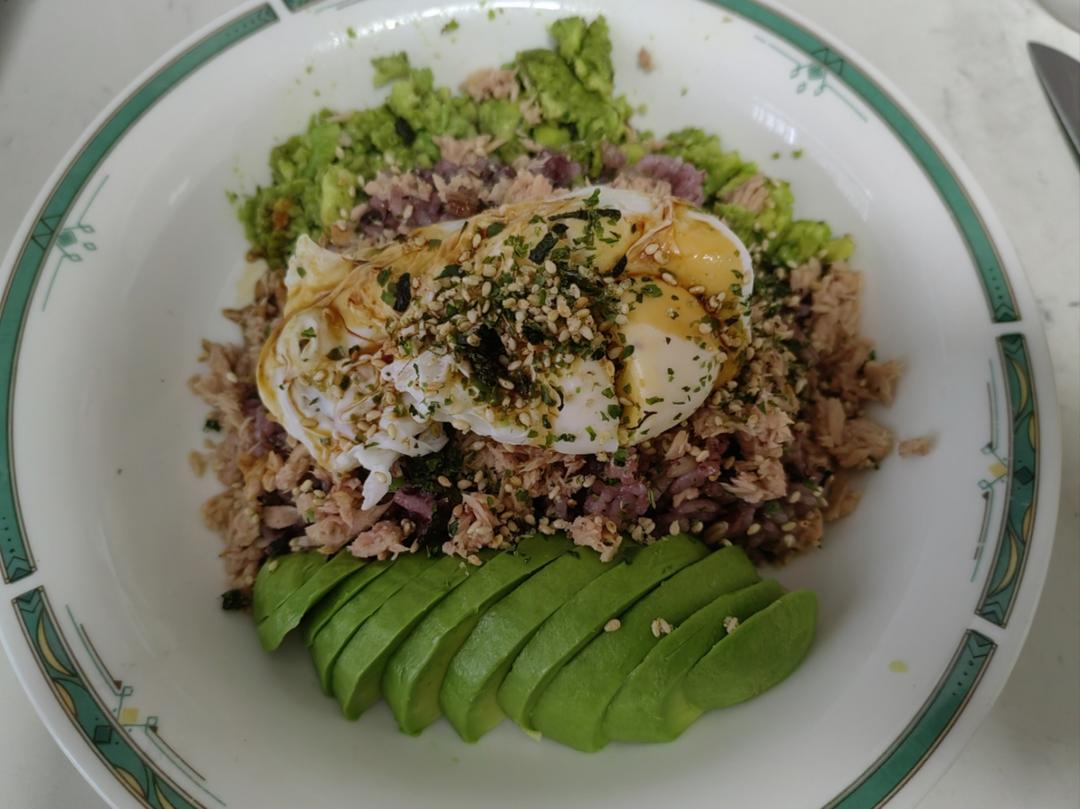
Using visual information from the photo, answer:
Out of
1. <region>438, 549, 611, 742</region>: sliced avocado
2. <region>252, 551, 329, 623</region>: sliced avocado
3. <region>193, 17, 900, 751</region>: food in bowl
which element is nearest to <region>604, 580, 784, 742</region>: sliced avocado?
<region>193, 17, 900, 751</region>: food in bowl

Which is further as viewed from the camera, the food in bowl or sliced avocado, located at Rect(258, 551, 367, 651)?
sliced avocado, located at Rect(258, 551, 367, 651)

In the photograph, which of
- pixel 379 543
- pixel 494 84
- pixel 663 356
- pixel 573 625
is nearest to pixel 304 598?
pixel 379 543

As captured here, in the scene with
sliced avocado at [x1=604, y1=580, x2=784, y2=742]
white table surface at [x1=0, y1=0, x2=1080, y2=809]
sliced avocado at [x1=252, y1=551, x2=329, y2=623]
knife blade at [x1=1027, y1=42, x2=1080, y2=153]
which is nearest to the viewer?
sliced avocado at [x1=604, y1=580, x2=784, y2=742]

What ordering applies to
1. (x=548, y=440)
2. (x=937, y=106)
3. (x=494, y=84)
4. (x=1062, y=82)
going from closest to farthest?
(x=548, y=440), (x=494, y=84), (x=1062, y=82), (x=937, y=106)

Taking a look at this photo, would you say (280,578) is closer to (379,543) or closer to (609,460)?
(379,543)

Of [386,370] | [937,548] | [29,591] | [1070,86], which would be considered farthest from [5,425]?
[1070,86]

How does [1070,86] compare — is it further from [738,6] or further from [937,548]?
[937,548]

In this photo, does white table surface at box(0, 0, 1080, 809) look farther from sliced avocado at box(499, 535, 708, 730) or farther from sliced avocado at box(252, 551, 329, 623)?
sliced avocado at box(499, 535, 708, 730)
